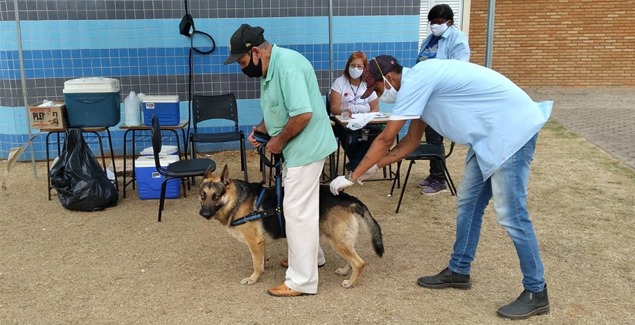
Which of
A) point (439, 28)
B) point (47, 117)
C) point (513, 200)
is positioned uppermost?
point (439, 28)

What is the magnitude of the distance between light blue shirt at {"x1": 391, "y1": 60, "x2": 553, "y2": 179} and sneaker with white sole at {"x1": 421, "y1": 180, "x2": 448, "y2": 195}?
109 inches

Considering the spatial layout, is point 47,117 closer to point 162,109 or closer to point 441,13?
point 162,109

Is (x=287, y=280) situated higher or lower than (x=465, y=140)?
lower

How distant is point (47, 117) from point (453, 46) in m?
4.24

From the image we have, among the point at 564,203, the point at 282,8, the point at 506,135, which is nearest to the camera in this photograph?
the point at 506,135

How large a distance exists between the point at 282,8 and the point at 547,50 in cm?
799

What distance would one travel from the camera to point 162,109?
20.5 feet

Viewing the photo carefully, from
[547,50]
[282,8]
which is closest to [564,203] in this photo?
[282,8]

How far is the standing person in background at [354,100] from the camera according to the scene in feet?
21.0

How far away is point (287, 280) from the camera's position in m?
3.91

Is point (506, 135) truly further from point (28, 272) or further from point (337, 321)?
point (28, 272)

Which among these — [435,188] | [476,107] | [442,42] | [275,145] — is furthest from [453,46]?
[275,145]

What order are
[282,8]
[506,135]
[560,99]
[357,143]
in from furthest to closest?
[560,99] < [282,8] < [357,143] < [506,135]

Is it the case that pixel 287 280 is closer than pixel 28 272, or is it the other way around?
pixel 287 280
